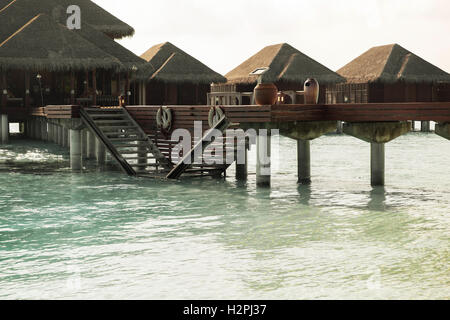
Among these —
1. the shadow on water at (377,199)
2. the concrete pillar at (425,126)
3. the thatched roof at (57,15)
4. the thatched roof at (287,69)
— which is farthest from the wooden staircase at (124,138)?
the concrete pillar at (425,126)

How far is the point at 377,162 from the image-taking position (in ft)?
55.8

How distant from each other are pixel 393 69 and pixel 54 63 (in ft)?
77.5

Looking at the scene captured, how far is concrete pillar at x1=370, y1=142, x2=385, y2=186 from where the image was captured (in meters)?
16.7

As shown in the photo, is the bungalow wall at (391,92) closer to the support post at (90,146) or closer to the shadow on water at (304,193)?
the support post at (90,146)

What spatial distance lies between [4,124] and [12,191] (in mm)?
16034

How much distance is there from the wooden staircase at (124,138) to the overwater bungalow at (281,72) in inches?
904

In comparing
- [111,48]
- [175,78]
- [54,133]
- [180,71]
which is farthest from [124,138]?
[180,71]

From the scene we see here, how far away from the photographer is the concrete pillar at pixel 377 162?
54.7ft

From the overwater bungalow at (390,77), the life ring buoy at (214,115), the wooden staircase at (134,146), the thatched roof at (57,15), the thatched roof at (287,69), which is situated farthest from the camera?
the overwater bungalow at (390,77)

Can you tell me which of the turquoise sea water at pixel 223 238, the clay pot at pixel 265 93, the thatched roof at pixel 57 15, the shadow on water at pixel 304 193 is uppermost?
the thatched roof at pixel 57 15

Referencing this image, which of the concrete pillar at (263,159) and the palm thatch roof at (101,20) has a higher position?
the palm thatch roof at (101,20)

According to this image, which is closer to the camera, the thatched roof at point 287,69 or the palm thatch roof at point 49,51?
the palm thatch roof at point 49,51
